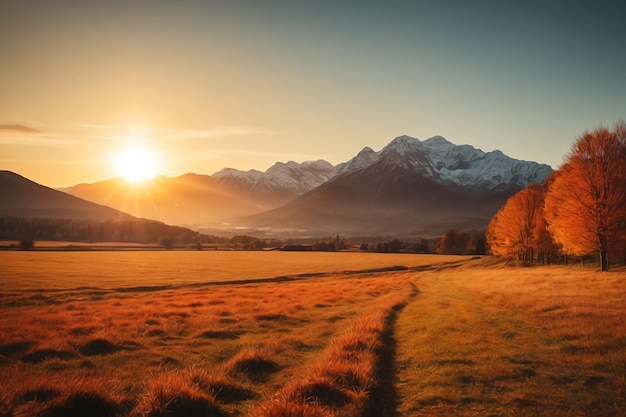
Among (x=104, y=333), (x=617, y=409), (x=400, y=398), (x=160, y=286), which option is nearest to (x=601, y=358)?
(x=617, y=409)

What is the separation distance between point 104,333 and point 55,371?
5.54 meters

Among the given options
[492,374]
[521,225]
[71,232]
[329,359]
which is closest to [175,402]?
[329,359]

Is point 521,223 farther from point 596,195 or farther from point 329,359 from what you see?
point 329,359

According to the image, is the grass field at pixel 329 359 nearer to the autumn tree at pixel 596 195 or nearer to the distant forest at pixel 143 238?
the autumn tree at pixel 596 195

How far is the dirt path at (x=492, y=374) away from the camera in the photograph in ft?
30.8

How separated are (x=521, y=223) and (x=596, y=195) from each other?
31.8 meters

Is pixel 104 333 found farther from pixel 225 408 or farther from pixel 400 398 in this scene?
pixel 400 398

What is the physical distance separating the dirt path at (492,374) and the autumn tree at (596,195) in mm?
31486

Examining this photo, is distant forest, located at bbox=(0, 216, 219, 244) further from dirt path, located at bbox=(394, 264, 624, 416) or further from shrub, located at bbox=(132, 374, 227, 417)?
shrub, located at bbox=(132, 374, 227, 417)

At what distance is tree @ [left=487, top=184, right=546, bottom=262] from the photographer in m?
73.1

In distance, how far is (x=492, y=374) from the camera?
11.9 metres

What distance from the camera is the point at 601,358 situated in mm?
12555

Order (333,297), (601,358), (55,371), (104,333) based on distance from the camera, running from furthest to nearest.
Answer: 1. (333,297)
2. (104,333)
3. (55,371)
4. (601,358)

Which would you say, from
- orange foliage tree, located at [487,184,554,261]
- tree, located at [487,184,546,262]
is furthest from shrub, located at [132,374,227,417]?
tree, located at [487,184,546,262]
